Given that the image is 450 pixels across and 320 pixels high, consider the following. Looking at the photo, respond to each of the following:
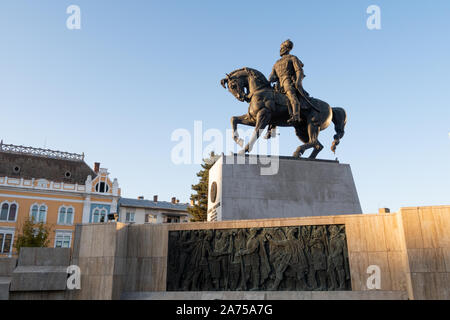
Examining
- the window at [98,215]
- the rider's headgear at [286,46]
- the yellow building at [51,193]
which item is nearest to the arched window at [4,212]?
the yellow building at [51,193]

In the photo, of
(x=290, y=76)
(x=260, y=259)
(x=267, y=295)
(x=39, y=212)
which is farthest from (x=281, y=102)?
(x=39, y=212)

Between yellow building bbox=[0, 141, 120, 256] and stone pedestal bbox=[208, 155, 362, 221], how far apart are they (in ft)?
109

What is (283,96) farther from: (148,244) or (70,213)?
(70,213)

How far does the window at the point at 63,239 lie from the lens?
144ft

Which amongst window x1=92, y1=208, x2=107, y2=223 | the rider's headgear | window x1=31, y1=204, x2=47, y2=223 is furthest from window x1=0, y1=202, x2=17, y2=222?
the rider's headgear

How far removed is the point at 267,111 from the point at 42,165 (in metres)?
45.6

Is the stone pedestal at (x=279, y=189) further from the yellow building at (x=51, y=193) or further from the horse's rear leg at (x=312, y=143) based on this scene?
the yellow building at (x=51, y=193)

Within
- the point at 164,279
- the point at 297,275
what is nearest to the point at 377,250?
the point at 297,275

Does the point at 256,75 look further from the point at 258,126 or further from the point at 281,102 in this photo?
the point at 258,126

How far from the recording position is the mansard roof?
157 ft

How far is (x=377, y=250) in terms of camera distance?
8.91 meters

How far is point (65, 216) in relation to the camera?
1785 inches

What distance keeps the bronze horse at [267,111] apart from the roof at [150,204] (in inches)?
1569

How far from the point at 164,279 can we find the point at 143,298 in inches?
29.3
